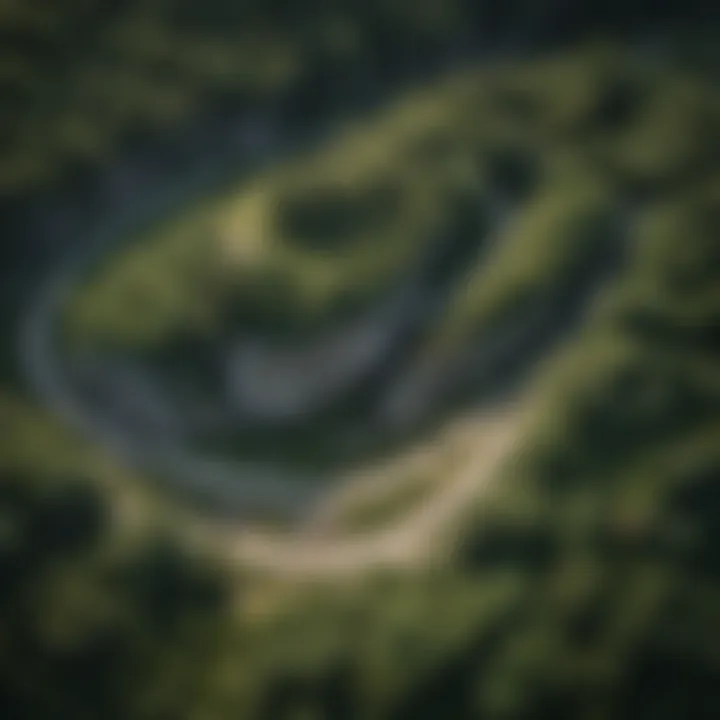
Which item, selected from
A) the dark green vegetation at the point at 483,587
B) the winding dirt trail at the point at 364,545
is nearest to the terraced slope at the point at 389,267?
the dark green vegetation at the point at 483,587

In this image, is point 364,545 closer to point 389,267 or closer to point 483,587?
point 483,587

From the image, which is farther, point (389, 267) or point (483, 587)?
point (389, 267)

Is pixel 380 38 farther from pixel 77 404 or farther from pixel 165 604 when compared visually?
pixel 165 604

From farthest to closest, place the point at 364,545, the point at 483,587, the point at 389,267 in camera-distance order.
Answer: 1. the point at 389,267
2. the point at 364,545
3. the point at 483,587

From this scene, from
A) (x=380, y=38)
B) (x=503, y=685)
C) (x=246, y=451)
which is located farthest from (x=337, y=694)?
(x=380, y=38)

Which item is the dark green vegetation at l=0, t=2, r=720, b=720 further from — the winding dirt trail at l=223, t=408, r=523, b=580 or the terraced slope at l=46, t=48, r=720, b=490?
the terraced slope at l=46, t=48, r=720, b=490

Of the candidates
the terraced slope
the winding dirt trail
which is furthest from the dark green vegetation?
the terraced slope

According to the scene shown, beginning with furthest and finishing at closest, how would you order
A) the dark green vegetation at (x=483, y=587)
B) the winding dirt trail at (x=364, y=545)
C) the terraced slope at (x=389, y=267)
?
the terraced slope at (x=389, y=267) → the winding dirt trail at (x=364, y=545) → the dark green vegetation at (x=483, y=587)

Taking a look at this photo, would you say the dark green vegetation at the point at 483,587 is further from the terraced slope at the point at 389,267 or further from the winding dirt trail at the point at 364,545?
the terraced slope at the point at 389,267

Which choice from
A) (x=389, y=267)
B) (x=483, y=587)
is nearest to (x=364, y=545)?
(x=483, y=587)
